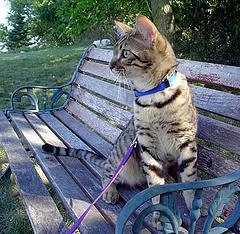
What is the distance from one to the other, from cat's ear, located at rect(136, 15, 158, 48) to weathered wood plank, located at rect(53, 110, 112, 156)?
4.44 feet

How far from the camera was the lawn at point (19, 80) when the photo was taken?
3.40 meters

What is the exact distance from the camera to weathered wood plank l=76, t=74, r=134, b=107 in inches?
142

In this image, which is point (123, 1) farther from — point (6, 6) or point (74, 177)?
point (6, 6)

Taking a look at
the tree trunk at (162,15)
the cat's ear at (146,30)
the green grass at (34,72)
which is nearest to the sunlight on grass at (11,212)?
A: the cat's ear at (146,30)

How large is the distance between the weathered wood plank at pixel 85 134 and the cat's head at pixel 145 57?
118 cm

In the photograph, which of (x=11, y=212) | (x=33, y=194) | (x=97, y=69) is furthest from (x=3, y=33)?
(x=33, y=194)

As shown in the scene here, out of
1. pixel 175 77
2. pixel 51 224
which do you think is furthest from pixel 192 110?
pixel 51 224

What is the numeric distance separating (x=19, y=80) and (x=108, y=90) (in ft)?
19.5

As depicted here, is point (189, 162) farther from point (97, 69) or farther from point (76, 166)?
point (97, 69)

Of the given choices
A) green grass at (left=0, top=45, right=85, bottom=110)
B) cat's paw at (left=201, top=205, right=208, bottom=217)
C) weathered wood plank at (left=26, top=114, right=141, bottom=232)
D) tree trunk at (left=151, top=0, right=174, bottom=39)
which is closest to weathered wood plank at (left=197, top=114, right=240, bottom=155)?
cat's paw at (left=201, top=205, right=208, bottom=217)

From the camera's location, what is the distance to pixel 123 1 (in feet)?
26.3

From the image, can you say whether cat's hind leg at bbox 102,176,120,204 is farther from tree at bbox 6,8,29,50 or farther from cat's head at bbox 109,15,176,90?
tree at bbox 6,8,29,50

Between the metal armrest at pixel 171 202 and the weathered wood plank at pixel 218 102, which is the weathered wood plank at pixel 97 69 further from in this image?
Result: the metal armrest at pixel 171 202

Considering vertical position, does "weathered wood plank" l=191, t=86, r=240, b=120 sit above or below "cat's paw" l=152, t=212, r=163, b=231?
above
